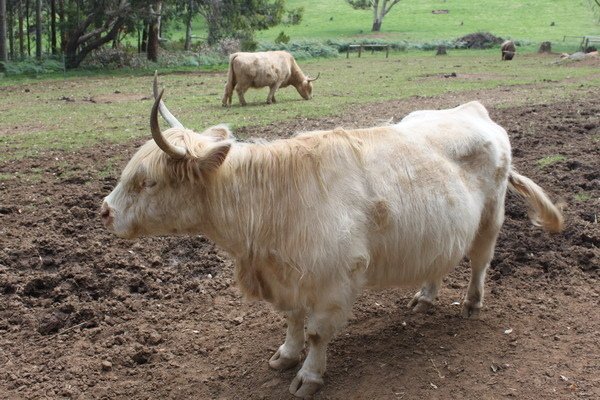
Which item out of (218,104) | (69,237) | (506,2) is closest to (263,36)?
(506,2)

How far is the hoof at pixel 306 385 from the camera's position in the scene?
422cm

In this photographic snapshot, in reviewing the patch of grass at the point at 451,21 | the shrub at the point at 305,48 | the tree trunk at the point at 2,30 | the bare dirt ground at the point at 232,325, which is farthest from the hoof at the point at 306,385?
the patch of grass at the point at 451,21

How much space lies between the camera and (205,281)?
597 cm

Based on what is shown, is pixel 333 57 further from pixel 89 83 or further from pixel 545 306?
pixel 545 306

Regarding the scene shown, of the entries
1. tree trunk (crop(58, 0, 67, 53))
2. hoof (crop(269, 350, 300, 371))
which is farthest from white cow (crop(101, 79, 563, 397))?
tree trunk (crop(58, 0, 67, 53))

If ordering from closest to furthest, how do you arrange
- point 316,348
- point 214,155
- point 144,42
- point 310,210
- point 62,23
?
point 214,155, point 310,210, point 316,348, point 62,23, point 144,42

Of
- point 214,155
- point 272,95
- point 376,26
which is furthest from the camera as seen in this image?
point 376,26

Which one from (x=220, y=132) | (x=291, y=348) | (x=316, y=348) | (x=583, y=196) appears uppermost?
(x=220, y=132)

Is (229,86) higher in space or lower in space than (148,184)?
lower

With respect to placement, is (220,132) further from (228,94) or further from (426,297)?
(228,94)

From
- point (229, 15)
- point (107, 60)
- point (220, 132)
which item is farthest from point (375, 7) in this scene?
point (220, 132)

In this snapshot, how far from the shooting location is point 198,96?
19.7 m

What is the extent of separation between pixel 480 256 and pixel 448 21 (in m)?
63.4

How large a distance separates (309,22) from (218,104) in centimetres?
5169
